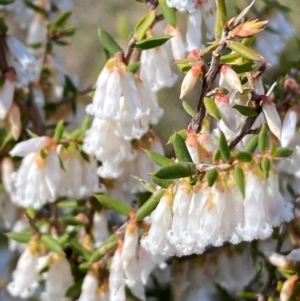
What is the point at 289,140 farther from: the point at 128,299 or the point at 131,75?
the point at 128,299

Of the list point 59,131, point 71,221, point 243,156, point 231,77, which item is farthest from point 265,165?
point 71,221

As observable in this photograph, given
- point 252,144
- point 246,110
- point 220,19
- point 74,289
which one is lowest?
point 74,289

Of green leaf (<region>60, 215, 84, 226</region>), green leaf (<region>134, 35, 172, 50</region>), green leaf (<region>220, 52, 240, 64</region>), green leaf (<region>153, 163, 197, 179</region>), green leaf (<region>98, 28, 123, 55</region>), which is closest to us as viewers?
green leaf (<region>153, 163, 197, 179</region>)

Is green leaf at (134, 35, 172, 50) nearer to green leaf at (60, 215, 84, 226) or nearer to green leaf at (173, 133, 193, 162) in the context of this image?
green leaf at (173, 133, 193, 162)

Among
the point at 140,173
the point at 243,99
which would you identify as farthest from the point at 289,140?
the point at 140,173

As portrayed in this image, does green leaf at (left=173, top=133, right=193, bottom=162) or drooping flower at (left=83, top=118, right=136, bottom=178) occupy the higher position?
green leaf at (left=173, top=133, right=193, bottom=162)

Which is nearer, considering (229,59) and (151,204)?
(229,59)

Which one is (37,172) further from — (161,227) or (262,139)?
(262,139)

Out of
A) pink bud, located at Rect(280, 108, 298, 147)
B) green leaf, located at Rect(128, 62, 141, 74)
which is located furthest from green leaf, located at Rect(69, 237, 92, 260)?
pink bud, located at Rect(280, 108, 298, 147)
